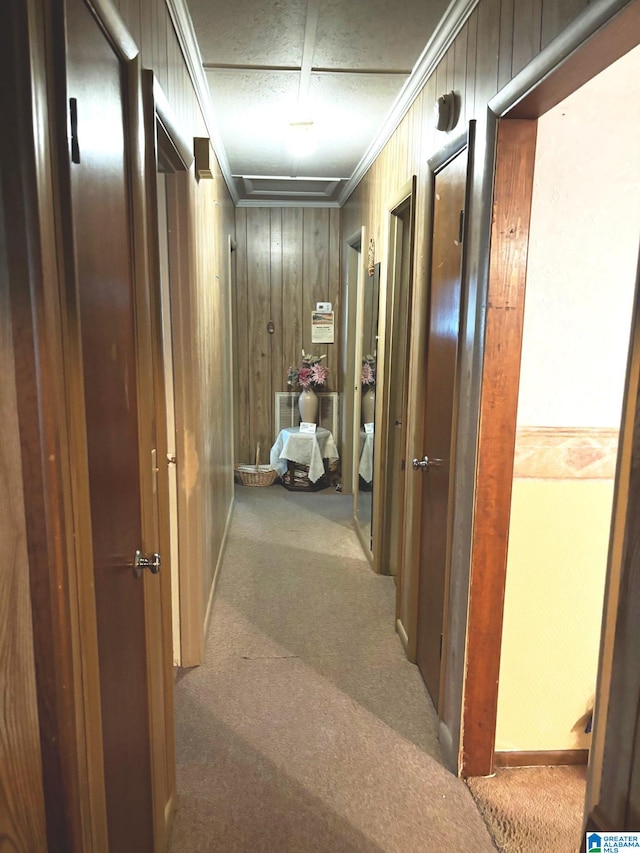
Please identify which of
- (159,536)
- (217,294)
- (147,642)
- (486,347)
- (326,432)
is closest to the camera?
(147,642)

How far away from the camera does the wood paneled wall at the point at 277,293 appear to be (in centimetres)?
537

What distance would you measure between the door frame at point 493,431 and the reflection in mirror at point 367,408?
2.03 metres

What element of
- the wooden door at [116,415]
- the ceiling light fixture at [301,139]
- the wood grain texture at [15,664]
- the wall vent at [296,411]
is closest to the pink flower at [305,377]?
the wall vent at [296,411]

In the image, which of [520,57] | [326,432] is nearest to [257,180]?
[326,432]

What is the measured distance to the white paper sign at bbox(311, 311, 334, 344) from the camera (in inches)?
216

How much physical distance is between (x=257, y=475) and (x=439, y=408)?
10.7 ft

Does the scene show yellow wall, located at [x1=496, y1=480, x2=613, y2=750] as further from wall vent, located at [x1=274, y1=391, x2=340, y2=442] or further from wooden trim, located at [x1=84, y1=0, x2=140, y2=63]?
wall vent, located at [x1=274, y1=391, x2=340, y2=442]

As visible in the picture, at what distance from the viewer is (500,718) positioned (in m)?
2.04

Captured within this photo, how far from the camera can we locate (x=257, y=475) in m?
5.38

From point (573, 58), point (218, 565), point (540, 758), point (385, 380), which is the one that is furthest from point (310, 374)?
point (573, 58)

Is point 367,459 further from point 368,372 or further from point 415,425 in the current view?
point 415,425

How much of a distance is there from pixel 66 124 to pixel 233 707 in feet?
6.98

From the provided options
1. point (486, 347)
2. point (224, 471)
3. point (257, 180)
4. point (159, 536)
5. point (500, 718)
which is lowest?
point (500, 718)

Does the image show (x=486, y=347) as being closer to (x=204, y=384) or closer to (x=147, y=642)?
(x=147, y=642)
